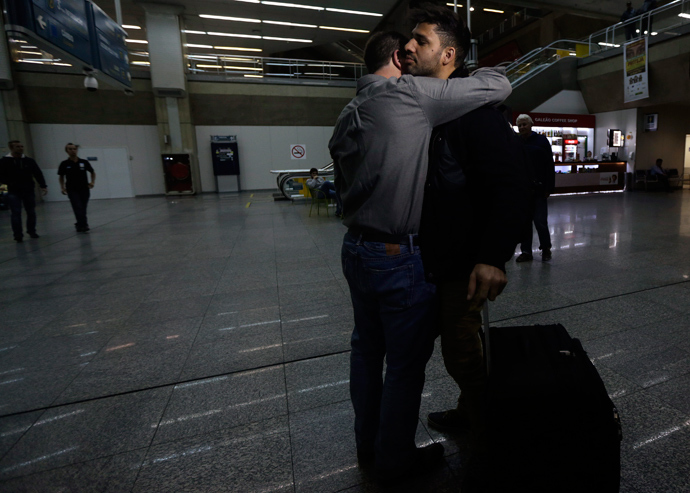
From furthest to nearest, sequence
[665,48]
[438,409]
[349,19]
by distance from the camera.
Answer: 1. [349,19]
2. [665,48]
3. [438,409]

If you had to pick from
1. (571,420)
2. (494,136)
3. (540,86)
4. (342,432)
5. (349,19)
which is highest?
(349,19)

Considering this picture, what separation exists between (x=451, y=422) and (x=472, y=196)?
45.0 inches

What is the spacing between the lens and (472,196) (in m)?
1.26

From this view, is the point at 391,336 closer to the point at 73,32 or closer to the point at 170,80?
the point at 73,32

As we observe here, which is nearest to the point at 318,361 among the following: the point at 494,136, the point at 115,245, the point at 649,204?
the point at 494,136

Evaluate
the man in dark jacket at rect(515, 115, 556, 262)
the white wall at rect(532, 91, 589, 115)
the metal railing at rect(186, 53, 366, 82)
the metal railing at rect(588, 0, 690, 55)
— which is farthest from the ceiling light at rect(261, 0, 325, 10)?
the man in dark jacket at rect(515, 115, 556, 262)

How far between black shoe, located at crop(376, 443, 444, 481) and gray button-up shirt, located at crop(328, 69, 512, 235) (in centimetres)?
89

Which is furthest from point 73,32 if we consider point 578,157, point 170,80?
point 578,157

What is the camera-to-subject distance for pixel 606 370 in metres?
2.25

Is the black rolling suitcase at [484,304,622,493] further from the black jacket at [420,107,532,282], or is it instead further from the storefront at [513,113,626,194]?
the storefront at [513,113,626,194]

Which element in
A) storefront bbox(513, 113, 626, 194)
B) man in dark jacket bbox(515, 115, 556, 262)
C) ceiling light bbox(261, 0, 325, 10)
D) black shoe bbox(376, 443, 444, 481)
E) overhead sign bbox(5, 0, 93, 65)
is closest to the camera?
black shoe bbox(376, 443, 444, 481)

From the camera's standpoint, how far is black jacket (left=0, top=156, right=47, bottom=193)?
23.1 ft

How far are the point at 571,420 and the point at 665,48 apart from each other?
52.6ft

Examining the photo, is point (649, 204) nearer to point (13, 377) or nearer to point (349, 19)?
point (13, 377)
